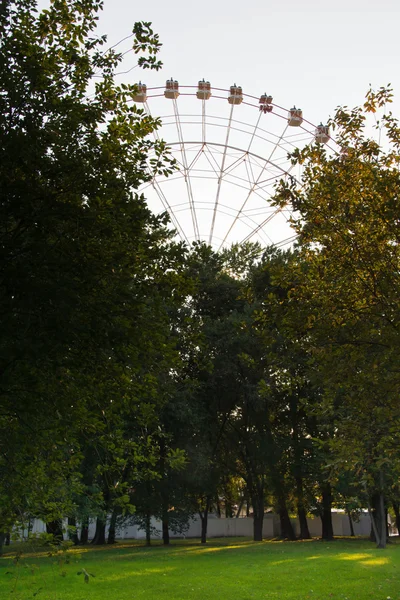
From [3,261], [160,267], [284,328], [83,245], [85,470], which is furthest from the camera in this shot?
[85,470]

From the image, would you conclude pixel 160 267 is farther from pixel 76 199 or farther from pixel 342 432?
pixel 342 432

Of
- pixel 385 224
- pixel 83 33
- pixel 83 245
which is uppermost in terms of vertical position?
pixel 83 33

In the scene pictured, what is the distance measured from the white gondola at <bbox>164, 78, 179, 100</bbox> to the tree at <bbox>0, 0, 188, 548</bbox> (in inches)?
977

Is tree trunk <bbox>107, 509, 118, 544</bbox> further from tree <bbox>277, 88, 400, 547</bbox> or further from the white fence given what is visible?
tree <bbox>277, 88, 400, 547</bbox>

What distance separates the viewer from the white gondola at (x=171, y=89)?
104 feet

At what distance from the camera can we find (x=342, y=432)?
10.5 metres

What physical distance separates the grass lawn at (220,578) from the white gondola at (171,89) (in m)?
22.0

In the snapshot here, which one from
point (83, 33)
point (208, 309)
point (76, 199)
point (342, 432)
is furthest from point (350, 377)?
point (208, 309)

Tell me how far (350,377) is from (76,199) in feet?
17.9

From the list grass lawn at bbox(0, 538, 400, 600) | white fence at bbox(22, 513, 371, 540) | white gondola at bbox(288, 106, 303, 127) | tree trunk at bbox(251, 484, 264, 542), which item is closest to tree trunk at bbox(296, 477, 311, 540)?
tree trunk at bbox(251, 484, 264, 542)

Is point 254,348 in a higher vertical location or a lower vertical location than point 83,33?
higher

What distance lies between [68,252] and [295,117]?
29221 millimetres

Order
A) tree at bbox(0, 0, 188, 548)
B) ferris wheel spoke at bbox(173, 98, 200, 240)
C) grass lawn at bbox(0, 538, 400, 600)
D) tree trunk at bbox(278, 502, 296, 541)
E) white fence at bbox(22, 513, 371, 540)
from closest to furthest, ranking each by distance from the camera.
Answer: tree at bbox(0, 0, 188, 548)
grass lawn at bbox(0, 538, 400, 600)
ferris wheel spoke at bbox(173, 98, 200, 240)
tree trunk at bbox(278, 502, 296, 541)
white fence at bbox(22, 513, 371, 540)

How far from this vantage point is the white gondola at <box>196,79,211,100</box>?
107ft
